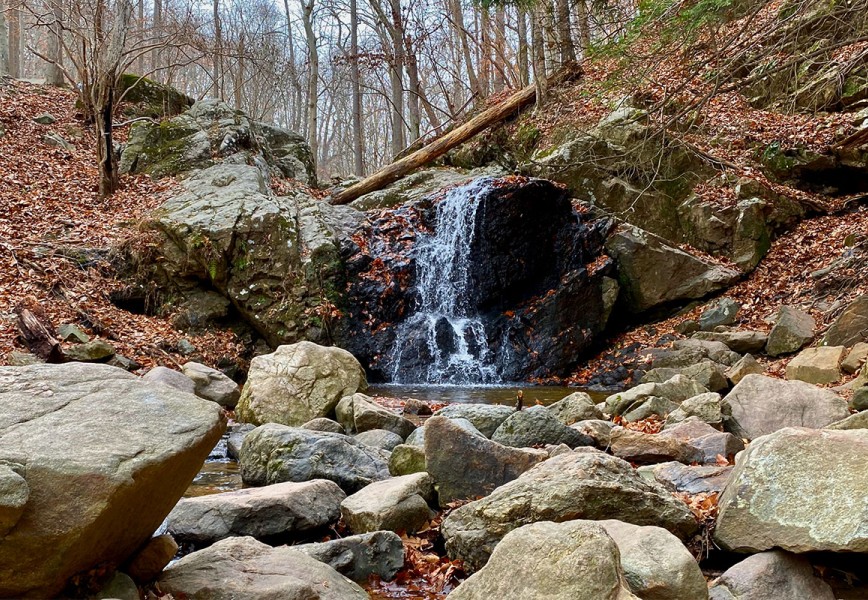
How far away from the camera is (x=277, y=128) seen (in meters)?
18.7

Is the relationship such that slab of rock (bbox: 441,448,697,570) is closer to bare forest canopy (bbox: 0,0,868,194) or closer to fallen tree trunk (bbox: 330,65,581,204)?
bare forest canopy (bbox: 0,0,868,194)

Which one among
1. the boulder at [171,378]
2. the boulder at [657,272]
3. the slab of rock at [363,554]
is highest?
the boulder at [657,272]

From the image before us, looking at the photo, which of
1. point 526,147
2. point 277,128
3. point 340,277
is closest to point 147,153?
point 277,128

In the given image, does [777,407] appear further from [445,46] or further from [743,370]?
[445,46]

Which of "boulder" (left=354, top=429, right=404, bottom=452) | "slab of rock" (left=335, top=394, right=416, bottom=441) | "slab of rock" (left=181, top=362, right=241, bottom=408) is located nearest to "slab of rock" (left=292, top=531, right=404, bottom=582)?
"boulder" (left=354, top=429, right=404, bottom=452)

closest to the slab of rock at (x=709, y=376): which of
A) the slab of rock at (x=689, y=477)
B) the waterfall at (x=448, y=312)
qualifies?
the slab of rock at (x=689, y=477)

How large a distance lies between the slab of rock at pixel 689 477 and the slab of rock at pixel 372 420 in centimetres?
263

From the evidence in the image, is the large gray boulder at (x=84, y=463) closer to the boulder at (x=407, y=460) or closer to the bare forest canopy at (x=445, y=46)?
the boulder at (x=407, y=460)

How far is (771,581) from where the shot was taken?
2.99m

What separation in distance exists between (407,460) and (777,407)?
3110 mm

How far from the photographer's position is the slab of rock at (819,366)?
7.65 meters

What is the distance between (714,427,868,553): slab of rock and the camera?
294 centimetres

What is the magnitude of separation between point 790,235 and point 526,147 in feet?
19.6

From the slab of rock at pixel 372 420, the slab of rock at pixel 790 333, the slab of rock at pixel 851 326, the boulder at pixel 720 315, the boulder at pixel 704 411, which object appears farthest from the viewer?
the boulder at pixel 720 315
